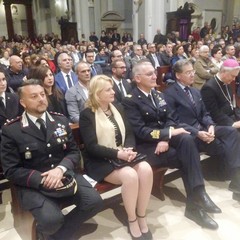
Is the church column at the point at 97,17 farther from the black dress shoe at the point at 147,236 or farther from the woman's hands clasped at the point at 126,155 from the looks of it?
the black dress shoe at the point at 147,236

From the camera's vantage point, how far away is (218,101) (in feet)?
10.3

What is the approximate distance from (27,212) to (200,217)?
4.09 feet

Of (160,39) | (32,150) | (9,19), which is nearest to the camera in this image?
(32,150)

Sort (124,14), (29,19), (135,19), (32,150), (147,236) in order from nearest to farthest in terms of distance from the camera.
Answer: (32,150)
(147,236)
(135,19)
(124,14)
(29,19)

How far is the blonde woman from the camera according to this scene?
2115 mm

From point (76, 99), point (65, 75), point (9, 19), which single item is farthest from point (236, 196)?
point (9, 19)

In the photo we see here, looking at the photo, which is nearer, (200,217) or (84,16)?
(200,217)

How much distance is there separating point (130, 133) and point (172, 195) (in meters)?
0.76

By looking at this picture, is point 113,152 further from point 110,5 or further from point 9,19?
point 9,19

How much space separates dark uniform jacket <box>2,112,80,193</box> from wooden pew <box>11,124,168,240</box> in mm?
238

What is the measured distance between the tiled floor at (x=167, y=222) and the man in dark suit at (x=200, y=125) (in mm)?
288

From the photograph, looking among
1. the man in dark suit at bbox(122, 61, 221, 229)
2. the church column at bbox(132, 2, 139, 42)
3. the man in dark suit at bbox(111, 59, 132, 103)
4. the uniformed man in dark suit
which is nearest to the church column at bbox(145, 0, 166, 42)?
the church column at bbox(132, 2, 139, 42)

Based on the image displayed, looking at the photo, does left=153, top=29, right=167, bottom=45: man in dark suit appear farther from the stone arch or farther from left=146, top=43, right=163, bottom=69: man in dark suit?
the stone arch

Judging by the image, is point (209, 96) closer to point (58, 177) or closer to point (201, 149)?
point (201, 149)
